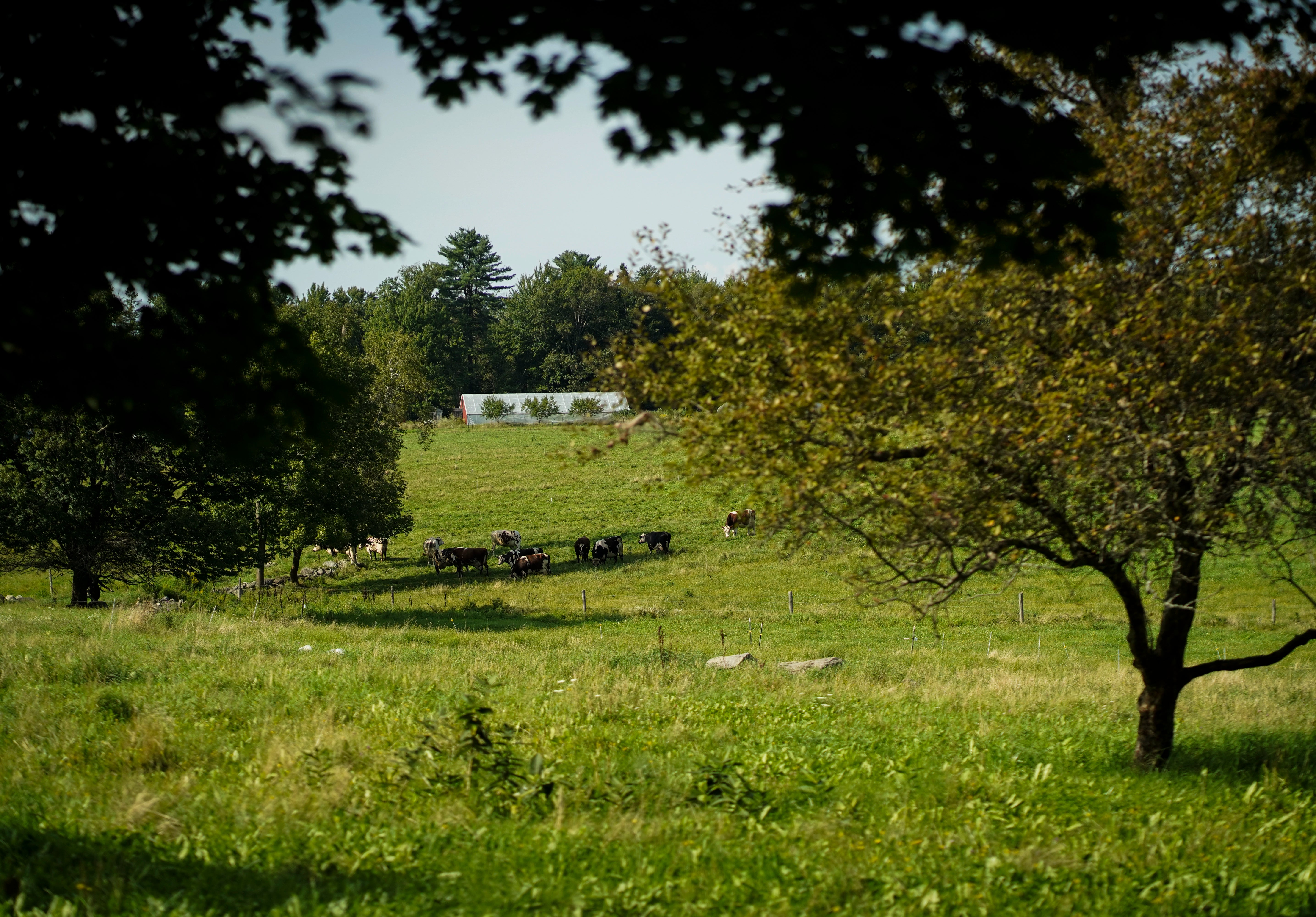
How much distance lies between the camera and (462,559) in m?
41.7

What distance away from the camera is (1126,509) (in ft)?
26.6

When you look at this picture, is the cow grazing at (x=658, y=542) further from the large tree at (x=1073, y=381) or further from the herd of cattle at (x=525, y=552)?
the large tree at (x=1073, y=381)

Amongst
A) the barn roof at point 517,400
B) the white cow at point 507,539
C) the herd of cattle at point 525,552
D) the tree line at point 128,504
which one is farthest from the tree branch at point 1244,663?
the barn roof at point 517,400

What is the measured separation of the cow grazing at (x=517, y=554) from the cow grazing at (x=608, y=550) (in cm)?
238

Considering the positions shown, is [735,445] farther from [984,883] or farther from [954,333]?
[984,883]

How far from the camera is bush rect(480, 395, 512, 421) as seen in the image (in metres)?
91.6

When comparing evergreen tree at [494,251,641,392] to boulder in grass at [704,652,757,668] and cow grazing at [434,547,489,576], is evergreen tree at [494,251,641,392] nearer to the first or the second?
cow grazing at [434,547,489,576]

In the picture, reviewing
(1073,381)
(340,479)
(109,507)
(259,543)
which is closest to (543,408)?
(340,479)

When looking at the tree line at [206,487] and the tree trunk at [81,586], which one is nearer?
the tree line at [206,487]

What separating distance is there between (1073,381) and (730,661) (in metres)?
11.5

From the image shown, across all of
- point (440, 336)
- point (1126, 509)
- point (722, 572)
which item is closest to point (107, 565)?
point (722, 572)

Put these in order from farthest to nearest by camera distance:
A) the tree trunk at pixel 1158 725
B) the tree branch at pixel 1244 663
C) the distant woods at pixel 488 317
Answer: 1. the distant woods at pixel 488 317
2. the tree trunk at pixel 1158 725
3. the tree branch at pixel 1244 663

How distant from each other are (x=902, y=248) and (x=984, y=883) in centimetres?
384

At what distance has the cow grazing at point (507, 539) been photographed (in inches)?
1794
